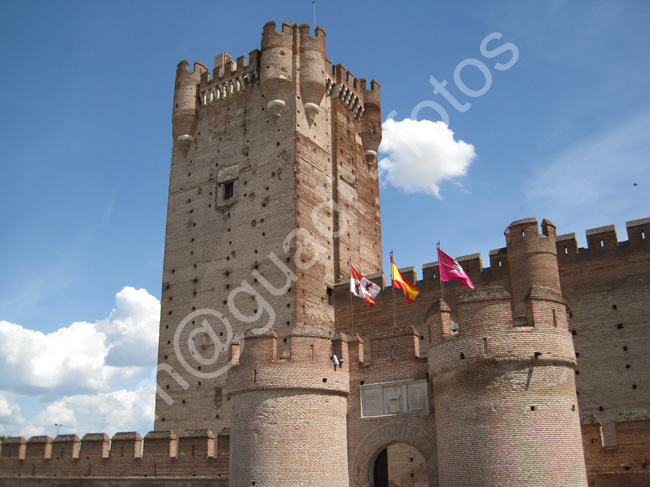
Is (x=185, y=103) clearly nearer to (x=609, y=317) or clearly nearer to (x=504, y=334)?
(x=609, y=317)

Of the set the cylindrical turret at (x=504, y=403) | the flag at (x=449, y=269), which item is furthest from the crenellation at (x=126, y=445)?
the flag at (x=449, y=269)

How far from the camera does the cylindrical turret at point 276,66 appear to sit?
30.0 m

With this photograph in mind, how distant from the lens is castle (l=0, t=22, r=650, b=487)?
13891 mm

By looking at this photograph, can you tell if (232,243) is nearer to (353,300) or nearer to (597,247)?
(353,300)

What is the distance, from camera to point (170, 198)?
32.3m

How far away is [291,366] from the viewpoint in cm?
1567

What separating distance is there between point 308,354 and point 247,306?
12229 millimetres

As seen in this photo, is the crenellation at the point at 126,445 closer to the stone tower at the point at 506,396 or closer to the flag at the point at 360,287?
the flag at the point at 360,287

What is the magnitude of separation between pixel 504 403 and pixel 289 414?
476 cm

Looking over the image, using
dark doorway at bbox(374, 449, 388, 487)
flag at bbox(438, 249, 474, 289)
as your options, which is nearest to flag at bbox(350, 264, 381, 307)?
flag at bbox(438, 249, 474, 289)

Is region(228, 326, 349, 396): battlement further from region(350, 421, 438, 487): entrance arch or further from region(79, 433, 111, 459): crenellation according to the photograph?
region(79, 433, 111, 459): crenellation

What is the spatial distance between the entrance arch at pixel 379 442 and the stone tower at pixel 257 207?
1029 centimetres

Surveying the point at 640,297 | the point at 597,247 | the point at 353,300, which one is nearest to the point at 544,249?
the point at 597,247

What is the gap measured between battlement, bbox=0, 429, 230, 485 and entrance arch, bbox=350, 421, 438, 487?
372 centimetres
